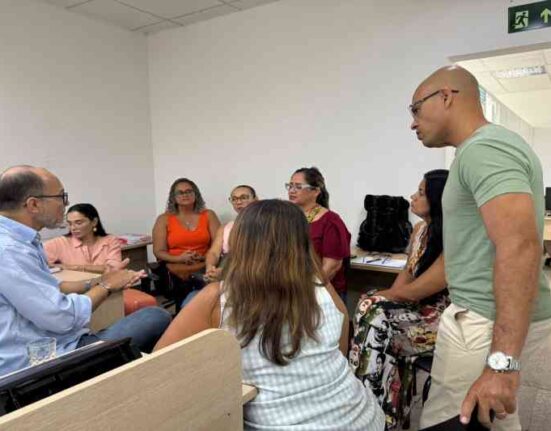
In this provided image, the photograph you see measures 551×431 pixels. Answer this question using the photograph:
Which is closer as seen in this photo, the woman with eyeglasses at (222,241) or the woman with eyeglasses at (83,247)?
the woman with eyeglasses at (83,247)

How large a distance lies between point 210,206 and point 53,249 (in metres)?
Result: 1.67

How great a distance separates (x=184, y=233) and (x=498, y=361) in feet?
9.68

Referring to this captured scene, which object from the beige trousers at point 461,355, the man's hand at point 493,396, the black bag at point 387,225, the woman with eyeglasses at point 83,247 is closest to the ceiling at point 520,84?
the black bag at point 387,225

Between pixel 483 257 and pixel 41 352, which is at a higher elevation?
pixel 483 257

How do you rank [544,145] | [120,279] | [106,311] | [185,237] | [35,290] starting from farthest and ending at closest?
[544,145]
[185,237]
[106,311]
[120,279]
[35,290]

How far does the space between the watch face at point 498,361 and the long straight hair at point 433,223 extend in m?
0.97

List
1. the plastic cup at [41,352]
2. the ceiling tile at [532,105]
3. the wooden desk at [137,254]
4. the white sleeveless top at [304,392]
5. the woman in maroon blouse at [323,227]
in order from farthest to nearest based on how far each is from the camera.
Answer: the ceiling tile at [532,105], the wooden desk at [137,254], the woman in maroon blouse at [323,227], the plastic cup at [41,352], the white sleeveless top at [304,392]

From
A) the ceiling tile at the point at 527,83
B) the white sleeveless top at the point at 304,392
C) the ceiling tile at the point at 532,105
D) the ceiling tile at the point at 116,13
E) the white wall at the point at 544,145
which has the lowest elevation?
the white sleeveless top at the point at 304,392

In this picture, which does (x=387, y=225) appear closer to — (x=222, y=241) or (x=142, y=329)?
(x=222, y=241)

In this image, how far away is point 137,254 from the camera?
13.3 feet

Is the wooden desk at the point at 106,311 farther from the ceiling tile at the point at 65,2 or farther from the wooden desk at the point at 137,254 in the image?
the ceiling tile at the point at 65,2

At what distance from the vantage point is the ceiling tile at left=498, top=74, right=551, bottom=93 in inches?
238

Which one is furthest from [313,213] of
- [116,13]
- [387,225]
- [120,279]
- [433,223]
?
[116,13]

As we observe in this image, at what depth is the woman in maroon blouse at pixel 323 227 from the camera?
266cm
